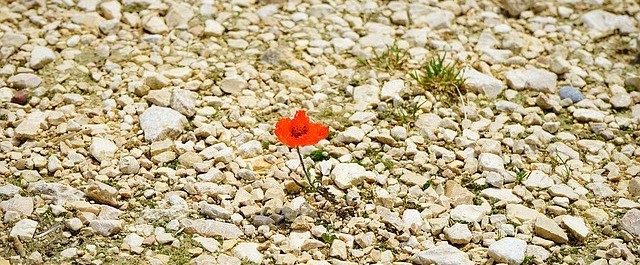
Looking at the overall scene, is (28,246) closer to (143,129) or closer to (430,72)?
(143,129)

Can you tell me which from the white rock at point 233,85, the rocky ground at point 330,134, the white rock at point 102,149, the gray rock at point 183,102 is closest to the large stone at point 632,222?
the rocky ground at point 330,134

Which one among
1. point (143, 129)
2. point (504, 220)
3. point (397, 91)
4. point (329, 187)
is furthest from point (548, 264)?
point (143, 129)

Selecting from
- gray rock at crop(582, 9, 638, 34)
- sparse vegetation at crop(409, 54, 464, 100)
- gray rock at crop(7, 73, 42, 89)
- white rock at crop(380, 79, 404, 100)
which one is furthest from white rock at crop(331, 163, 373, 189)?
gray rock at crop(582, 9, 638, 34)

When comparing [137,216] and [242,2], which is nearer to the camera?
[137,216]

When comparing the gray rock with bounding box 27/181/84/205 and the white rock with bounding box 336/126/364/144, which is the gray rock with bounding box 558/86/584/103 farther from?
the gray rock with bounding box 27/181/84/205

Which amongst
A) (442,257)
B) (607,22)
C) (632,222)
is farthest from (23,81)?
(607,22)

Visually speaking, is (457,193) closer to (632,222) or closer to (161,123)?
(632,222)

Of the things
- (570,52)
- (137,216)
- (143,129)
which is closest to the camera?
(137,216)
